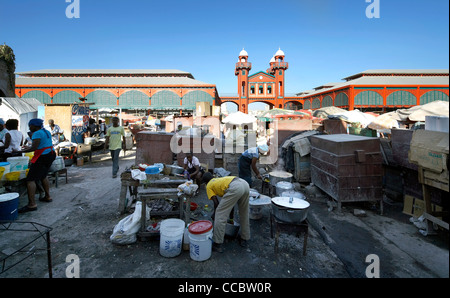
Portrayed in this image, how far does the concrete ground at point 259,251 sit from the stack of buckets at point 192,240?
99 mm

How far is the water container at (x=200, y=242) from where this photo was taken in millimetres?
3213

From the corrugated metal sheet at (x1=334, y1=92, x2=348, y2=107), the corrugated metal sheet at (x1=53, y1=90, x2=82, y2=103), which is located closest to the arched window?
the corrugated metal sheet at (x1=334, y1=92, x2=348, y2=107)

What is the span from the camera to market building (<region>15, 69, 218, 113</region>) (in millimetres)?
31703

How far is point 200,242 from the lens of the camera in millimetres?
3227

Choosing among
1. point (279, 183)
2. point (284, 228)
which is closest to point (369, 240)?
point (284, 228)

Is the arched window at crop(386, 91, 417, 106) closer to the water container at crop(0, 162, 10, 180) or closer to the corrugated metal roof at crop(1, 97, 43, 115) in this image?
the water container at crop(0, 162, 10, 180)

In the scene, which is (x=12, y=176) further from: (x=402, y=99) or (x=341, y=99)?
(x=402, y=99)

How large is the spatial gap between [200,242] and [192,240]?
125 mm

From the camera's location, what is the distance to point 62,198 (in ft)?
18.9

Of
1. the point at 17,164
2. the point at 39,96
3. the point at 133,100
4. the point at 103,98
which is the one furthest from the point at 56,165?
the point at 39,96

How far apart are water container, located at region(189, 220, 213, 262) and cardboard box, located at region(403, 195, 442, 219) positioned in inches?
178

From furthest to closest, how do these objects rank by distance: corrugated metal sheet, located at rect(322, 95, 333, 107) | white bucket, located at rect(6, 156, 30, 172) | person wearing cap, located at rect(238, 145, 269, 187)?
corrugated metal sheet, located at rect(322, 95, 333, 107) → person wearing cap, located at rect(238, 145, 269, 187) → white bucket, located at rect(6, 156, 30, 172)

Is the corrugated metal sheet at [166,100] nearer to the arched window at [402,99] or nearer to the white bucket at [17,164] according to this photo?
the white bucket at [17,164]
